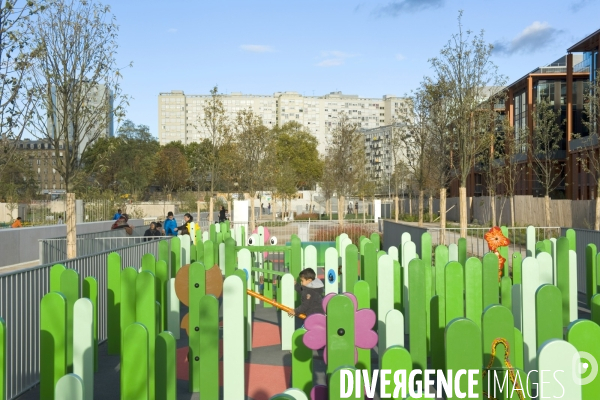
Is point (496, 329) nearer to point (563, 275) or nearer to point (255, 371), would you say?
point (255, 371)

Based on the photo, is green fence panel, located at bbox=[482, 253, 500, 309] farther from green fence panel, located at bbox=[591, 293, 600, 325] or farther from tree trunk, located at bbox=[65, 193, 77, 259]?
tree trunk, located at bbox=[65, 193, 77, 259]

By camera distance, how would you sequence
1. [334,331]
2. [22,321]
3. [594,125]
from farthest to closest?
[594,125]
[22,321]
[334,331]

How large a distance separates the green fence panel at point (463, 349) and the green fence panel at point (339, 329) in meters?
1.27

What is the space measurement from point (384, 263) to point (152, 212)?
4398cm

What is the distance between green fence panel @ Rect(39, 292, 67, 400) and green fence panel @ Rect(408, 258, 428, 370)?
3.65m

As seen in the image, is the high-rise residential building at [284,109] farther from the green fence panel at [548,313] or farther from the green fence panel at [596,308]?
the green fence panel at [596,308]

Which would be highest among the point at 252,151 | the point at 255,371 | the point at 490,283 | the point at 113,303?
the point at 252,151

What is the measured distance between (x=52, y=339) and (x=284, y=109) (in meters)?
163

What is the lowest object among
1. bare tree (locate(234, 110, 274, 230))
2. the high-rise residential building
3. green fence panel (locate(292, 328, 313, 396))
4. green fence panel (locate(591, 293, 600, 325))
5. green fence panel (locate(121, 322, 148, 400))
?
green fence panel (locate(292, 328, 313, 396))

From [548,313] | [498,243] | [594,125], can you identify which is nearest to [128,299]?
[548,313]

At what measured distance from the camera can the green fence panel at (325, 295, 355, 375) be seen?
6.16 meters

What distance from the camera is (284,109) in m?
168

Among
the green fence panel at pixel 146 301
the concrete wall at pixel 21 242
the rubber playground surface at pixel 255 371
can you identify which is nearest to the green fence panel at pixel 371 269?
the rubber playground surface at pixel 255 371

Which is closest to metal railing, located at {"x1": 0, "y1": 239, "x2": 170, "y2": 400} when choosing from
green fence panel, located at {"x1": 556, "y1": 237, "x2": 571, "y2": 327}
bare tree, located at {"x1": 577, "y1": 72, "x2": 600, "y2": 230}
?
green fence panel, located at {"x1": 556, "y1": 237, "x2": 571, "y2": 327}
